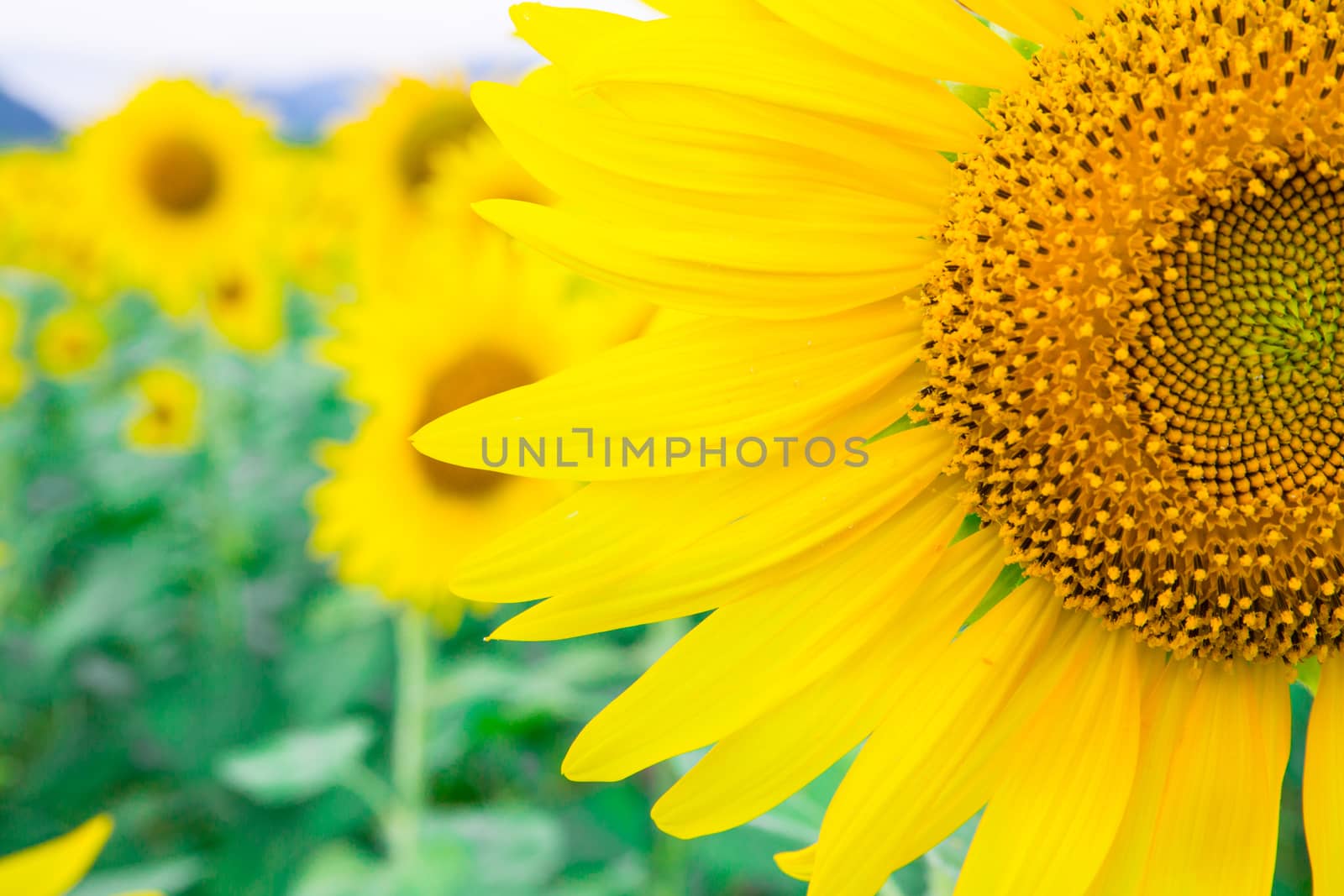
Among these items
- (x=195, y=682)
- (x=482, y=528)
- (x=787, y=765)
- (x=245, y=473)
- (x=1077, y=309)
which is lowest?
(x=195, y=682)

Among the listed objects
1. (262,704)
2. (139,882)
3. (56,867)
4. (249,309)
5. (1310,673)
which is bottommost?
(262,704)

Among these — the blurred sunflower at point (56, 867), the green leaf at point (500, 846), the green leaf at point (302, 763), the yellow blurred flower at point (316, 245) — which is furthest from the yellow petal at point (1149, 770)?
the yellow blurred flower at point (316, 245)

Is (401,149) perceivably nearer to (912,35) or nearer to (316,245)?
(316,245)

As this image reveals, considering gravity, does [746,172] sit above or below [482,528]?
above

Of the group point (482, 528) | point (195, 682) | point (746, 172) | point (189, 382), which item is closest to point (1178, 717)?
point (746, 172)

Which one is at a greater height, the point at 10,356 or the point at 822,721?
the point at 822,721

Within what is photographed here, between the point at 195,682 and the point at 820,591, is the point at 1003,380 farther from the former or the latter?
the point at 195,682

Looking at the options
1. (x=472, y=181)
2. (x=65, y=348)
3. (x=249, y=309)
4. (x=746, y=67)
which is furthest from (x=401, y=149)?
(x=746, y=67)
